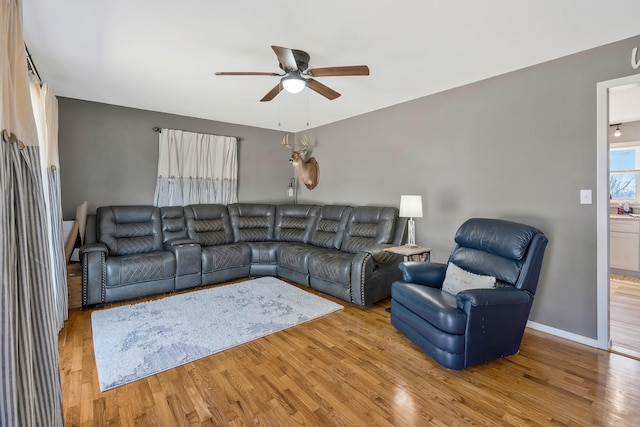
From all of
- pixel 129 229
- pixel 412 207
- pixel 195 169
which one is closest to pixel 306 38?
pixel 412 207

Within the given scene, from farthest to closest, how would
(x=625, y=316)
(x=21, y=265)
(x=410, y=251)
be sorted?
1. (x=410, y=251)
2. (x=625, y=316)
3. (x=21, y=265)

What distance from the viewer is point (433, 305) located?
228 cm

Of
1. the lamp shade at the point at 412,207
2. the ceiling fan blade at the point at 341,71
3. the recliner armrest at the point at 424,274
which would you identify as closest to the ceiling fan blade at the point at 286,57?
the ceiling fan blade at the point at 341,71

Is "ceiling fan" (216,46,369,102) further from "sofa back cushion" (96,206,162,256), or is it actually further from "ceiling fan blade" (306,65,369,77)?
"sofa back cushion" (96,206,162,256)

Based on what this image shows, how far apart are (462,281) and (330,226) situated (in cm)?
235

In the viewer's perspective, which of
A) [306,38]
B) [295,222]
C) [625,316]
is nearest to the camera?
[306,38]

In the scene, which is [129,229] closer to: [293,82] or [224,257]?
[224,257]

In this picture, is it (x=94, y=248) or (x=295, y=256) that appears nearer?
(x=94, y=248)

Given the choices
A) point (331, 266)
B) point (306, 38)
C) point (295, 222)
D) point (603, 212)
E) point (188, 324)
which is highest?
point (306, 38)

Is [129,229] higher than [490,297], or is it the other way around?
[129,229]

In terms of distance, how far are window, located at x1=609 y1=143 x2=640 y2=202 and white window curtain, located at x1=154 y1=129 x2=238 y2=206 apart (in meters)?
6.28

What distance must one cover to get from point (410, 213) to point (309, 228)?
1.97 m

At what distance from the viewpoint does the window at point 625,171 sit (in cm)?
490

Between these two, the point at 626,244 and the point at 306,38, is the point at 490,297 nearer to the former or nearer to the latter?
the point at 306,38
